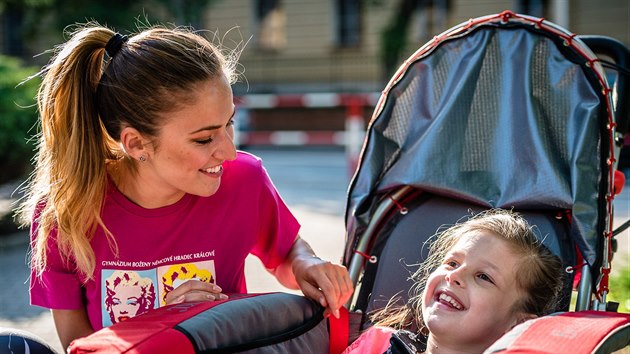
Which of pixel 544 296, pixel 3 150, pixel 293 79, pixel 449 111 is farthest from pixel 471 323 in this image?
pixel 293 79

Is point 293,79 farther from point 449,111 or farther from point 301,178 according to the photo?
point 449,111

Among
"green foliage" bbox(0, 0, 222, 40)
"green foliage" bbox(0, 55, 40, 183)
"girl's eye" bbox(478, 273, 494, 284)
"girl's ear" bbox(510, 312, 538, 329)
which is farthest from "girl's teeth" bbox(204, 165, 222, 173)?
"green foliage" bbox(0, 0, 222, 40)

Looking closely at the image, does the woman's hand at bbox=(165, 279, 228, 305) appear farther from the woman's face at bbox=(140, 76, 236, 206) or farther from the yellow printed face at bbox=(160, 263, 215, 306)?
the woman's face at bbox=(140, 76, 236, 206)

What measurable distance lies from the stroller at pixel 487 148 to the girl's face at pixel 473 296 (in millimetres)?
388

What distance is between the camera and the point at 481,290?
237 cm

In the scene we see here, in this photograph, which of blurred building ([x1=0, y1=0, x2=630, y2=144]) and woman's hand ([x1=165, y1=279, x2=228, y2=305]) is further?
blurred building ([x1=0, y1=0, x2=630, y2=144])

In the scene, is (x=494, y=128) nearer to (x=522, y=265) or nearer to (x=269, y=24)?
(x=522, y=265)

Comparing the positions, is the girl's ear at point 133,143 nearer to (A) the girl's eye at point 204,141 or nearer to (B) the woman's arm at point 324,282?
(A) the girl's eye at point 204,141

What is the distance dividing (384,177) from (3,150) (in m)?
5.01

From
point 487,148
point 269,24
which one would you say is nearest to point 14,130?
point 487,148

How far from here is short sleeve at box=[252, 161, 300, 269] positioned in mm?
2811

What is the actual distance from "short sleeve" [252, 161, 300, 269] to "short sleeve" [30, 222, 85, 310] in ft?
2.02

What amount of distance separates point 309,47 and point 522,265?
17084 millimetres

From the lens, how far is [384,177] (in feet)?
10.5
